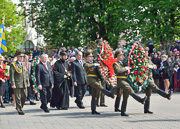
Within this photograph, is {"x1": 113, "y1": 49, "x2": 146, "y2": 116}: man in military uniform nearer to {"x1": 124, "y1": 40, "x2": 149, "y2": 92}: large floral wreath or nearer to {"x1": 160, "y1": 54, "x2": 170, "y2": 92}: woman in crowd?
{"x1": 124, "y1": 40, "x2": 149, "y2": 92}: large floral wreath

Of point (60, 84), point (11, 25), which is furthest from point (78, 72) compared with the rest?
Answer: point (11, 25)

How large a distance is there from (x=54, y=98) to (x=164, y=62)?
867cm

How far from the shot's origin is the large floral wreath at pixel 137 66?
42.0ft

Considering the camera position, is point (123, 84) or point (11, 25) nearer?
point (123, 84)

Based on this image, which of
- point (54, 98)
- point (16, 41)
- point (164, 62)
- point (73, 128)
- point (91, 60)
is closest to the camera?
point (73, 128)

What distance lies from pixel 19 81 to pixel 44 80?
1.01 m

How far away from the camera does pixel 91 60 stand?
46.5 feet

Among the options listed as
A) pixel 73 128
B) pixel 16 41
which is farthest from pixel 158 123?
pixel 16 41

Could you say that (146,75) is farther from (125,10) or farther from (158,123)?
(125,10)

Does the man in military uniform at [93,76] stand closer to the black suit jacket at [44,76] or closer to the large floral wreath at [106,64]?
the large floral wreath at [106,64]

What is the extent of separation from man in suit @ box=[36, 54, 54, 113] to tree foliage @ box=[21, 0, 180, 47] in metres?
16.0

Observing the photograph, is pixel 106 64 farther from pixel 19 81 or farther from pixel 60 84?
pixel 19 81

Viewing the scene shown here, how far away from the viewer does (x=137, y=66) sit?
12.8 metres

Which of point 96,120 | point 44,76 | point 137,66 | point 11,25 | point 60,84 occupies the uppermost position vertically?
point 11,25
